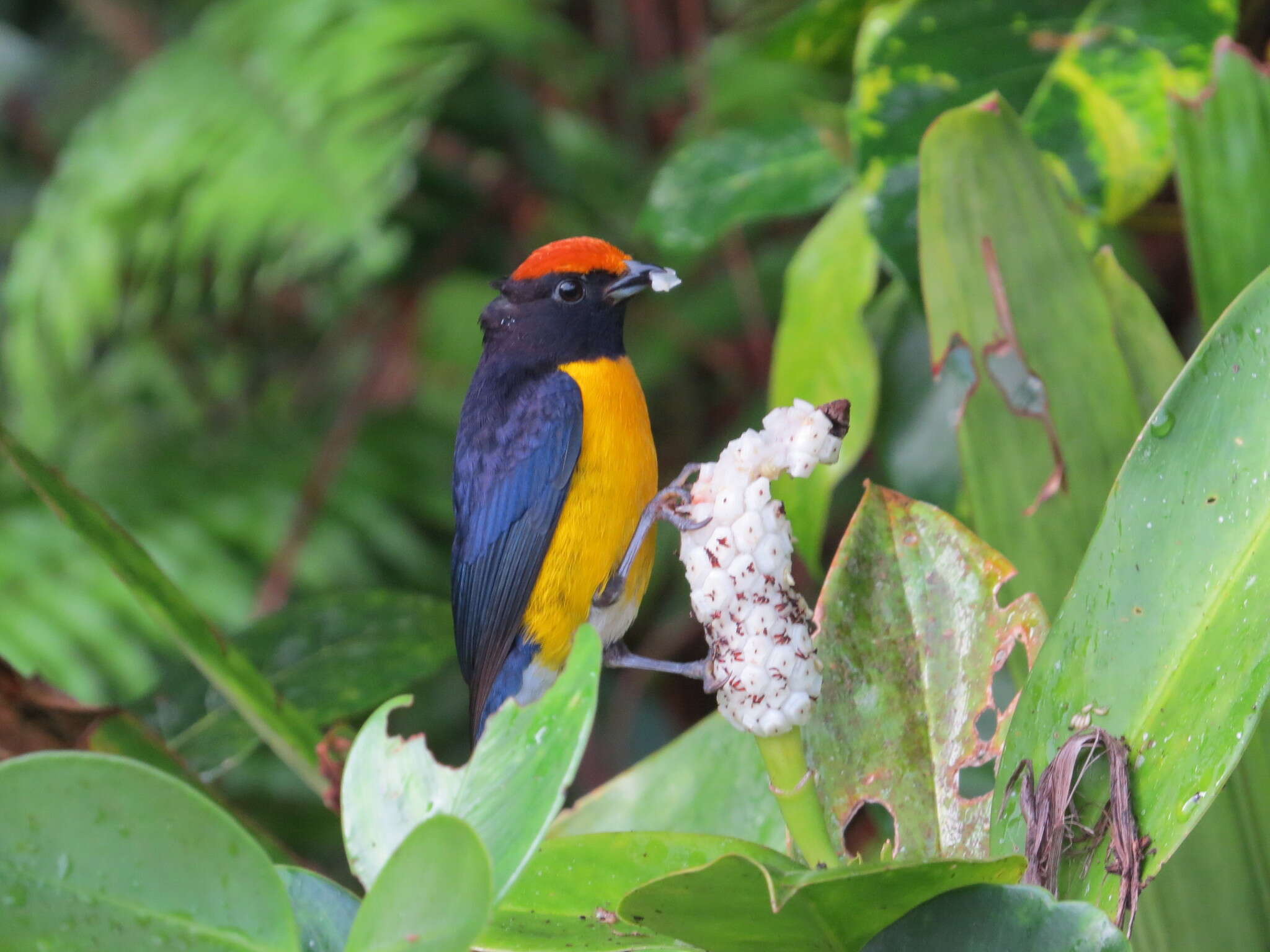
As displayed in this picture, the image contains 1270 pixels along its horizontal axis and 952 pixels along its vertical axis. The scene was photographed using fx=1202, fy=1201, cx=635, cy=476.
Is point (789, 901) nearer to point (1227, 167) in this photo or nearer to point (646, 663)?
point (646, 663)

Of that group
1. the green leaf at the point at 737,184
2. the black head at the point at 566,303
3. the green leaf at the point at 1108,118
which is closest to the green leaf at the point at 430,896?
the black head at the point at 566,303

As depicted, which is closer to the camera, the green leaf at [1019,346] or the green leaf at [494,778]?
the green leaf at [494,778]

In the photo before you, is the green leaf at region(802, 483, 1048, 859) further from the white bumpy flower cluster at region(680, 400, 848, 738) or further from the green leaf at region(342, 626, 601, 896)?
the green leaf at region(342, 626, 601, 896)

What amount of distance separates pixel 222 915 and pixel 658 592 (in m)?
2.05

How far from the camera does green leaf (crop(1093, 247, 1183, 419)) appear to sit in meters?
0.94

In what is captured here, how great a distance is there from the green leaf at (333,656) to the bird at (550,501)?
0.17 feet

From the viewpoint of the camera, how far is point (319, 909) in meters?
0.68

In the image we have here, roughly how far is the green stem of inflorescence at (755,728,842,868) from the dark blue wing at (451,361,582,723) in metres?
0.59

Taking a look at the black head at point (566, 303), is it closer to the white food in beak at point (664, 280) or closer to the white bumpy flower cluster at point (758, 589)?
the white food in beak at point (664, 280)

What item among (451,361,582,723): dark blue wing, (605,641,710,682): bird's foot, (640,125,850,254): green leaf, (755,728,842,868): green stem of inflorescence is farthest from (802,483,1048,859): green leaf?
(640,125,850,254): green leaf

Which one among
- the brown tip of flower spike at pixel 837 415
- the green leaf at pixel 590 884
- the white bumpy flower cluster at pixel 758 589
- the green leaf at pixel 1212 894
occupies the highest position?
the brown tip of flower spike at pixel 837 415

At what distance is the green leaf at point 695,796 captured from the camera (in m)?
1.00

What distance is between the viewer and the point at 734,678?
0.68 m

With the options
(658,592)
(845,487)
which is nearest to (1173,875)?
(845,487)
